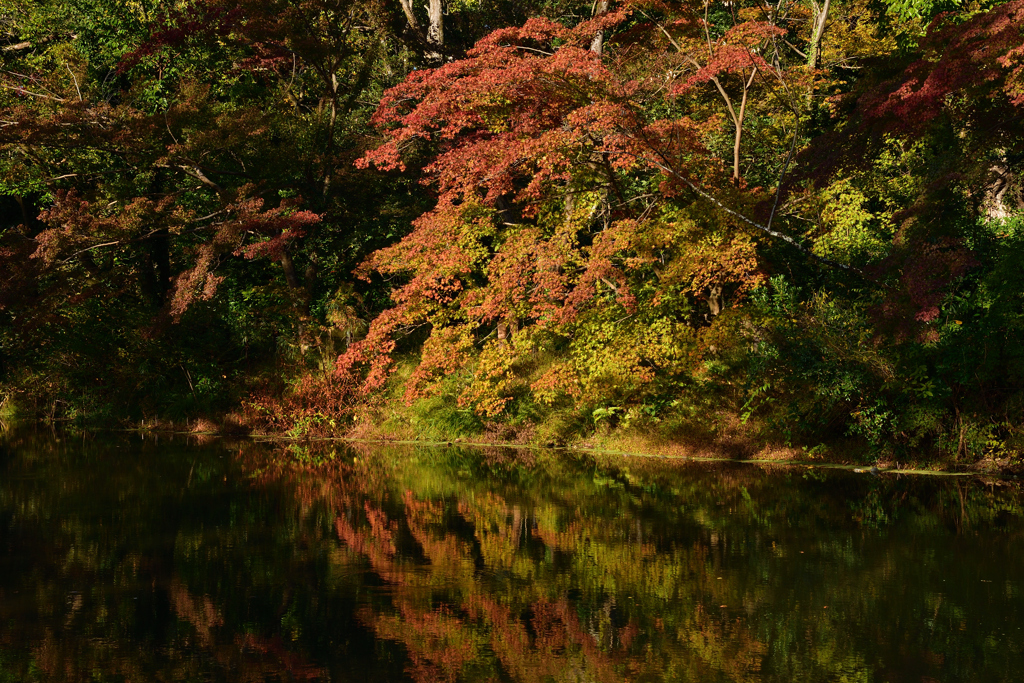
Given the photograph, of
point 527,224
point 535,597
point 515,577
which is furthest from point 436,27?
point 535,597

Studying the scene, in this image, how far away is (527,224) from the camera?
75.6ft

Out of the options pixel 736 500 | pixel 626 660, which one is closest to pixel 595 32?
pixel 736 500

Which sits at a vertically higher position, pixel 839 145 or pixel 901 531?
pixel 839 145

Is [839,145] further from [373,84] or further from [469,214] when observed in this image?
[373,84]

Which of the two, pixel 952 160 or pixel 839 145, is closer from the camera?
pixel 952 160

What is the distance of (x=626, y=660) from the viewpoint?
6.82 meters

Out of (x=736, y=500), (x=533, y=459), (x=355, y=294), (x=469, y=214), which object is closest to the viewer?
(x=736, y=500)

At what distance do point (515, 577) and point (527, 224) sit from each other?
1445 cm

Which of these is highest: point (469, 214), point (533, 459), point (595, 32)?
point (595, 32)

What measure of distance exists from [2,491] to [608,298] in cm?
1033

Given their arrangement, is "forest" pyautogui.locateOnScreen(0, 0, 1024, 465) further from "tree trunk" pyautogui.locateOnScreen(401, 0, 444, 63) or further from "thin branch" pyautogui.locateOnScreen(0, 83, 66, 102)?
"thin branch" pyautogui.locateOnScreen(0, 83, 66, 102)

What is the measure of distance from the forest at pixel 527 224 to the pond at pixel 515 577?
85.3 inches

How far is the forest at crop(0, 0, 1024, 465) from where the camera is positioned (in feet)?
50.2

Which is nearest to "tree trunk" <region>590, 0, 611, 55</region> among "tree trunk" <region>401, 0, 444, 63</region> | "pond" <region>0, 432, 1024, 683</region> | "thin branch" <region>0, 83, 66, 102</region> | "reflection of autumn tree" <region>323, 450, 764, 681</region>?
"tree trunk" <region>401, 0, 444, 63</region>
